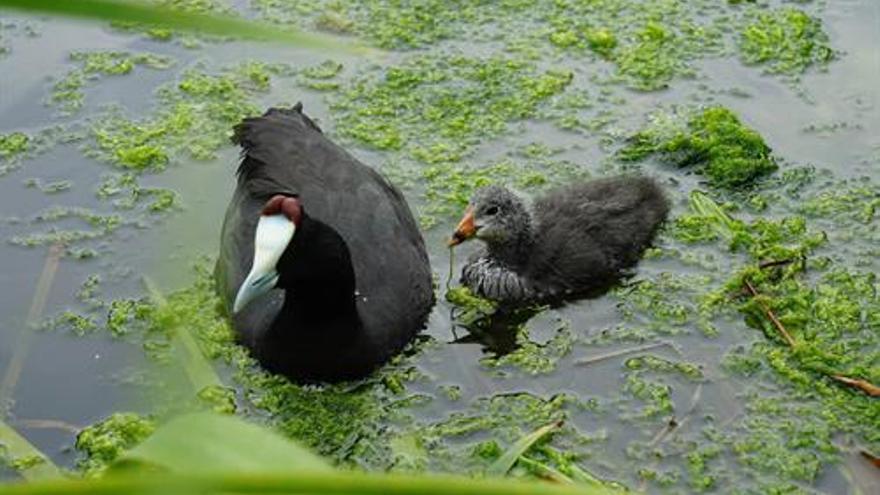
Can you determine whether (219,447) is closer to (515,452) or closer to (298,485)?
(298,485)

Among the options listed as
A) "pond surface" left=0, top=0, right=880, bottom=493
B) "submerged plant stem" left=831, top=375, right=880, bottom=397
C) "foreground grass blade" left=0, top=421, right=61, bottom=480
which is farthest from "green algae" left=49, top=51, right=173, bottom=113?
"submerged plant stem" left=831, top=375, right=880, bottom=397

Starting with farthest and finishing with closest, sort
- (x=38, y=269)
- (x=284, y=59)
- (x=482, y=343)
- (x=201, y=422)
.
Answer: (x=284, y=59), (x=38, y=269), (x=482, y=343), (x=201, y=422)

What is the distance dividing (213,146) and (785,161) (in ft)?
8.23

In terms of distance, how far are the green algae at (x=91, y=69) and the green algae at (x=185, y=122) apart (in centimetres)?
21

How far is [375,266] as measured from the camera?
513 centimetres

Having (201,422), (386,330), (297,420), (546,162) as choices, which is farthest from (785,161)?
(201,422)

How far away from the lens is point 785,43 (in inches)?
277

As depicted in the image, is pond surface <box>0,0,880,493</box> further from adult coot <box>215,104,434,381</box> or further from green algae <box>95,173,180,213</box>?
adult coot <box>215,104,434,381</box>

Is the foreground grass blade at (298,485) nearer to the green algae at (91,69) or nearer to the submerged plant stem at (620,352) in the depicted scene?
the submerged plant stem at (620,352)

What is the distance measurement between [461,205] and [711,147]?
1140mm

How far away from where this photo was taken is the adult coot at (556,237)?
552 centimetres

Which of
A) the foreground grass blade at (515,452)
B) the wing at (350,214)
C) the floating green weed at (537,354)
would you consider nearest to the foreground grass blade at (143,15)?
the foreground grass blade at (515,452)

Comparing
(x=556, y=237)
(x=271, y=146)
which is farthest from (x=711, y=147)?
(x=271, y=146)

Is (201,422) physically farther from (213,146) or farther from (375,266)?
(213,146)
